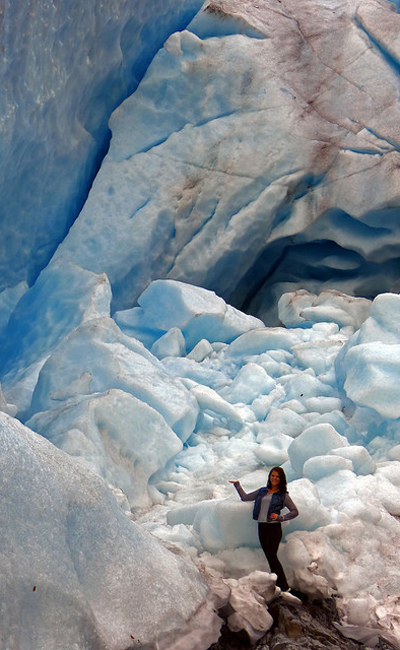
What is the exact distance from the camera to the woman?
340 centimetres

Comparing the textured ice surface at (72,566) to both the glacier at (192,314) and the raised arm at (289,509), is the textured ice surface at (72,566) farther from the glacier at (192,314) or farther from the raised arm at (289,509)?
the raised arm at (289,509)

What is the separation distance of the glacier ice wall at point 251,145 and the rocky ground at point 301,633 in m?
4.26

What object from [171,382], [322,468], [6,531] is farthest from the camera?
[171,382]

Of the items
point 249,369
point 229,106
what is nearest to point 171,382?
point 249,369

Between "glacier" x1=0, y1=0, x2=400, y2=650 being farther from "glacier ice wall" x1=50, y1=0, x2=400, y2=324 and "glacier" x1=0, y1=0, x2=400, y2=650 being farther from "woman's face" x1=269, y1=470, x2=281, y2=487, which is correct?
"woman's face" x1=269, y1=470, x2=281, y2=487

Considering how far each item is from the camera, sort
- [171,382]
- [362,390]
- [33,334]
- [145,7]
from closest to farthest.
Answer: [362,390], [171,382], [33,334], [145,7]

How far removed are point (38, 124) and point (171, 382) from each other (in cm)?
239

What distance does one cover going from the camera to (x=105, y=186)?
686 cm

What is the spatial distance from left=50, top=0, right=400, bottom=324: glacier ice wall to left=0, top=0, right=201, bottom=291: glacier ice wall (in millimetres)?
239

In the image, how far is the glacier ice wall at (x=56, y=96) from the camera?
5410 mm

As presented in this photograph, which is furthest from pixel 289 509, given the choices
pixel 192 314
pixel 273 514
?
pixel 192 314

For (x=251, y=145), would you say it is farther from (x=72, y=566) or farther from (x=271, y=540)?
(x=72, y=566)

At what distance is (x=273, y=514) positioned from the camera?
341cm

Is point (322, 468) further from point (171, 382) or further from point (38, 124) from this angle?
point (38, 124)
